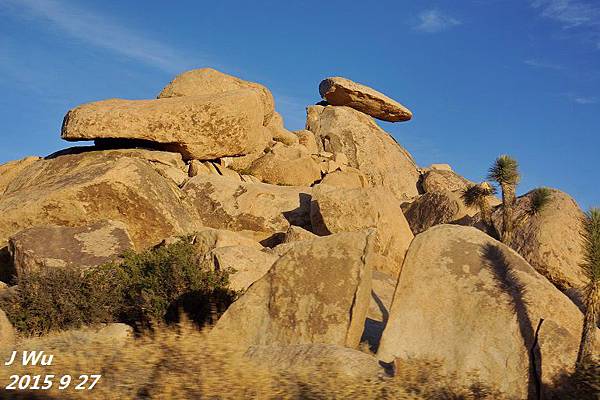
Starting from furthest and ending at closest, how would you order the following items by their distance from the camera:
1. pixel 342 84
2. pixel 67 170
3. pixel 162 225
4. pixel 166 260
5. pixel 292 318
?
1. pixel 342 84
2. pixel 67 170
3. pixel 162 225
4. pixel 166 260
5. pixel 292 318

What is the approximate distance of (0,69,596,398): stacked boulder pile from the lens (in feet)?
34.8

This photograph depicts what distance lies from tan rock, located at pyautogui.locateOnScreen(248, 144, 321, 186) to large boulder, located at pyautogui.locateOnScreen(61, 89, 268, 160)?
1970 mm

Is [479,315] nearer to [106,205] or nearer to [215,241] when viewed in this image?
[215,241]

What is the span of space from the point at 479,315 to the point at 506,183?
10.0m

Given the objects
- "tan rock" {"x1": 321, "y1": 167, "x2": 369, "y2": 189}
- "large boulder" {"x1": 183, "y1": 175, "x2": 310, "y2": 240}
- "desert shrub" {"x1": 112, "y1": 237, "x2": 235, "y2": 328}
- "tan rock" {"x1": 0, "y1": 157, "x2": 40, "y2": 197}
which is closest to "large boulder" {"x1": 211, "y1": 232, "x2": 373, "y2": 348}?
"desert shrub" {"x1": 112, "y1": 237, "x2": 235, "y2": 328}

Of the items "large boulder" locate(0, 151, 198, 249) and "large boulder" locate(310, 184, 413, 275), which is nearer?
"large boulder" locate(0, 151, 198, 249)

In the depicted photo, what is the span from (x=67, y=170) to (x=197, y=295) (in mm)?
13750

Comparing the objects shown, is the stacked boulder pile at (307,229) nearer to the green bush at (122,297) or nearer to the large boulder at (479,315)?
the large boulder at (479,315)

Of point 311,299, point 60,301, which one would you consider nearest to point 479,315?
point 311,299

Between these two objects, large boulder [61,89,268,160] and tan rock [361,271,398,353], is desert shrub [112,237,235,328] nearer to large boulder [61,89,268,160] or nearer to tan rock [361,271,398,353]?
tan rock [361,271,398,353]

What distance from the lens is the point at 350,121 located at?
4256cm

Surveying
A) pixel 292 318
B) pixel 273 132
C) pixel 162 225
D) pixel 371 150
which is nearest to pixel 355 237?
pixel 292 318

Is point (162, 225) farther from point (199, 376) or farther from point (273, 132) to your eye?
point (273, 132)

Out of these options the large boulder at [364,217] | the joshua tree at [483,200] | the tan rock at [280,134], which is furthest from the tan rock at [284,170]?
the joshua tree at [483,200]
